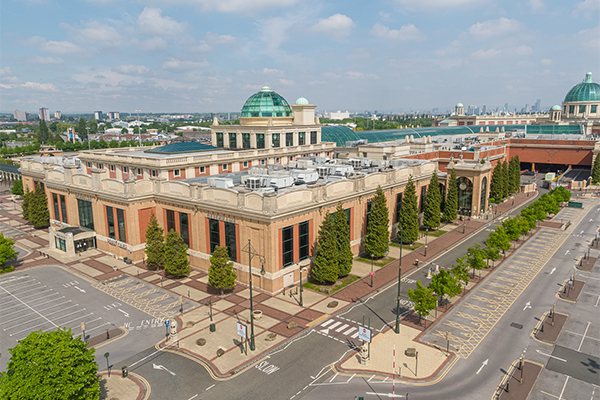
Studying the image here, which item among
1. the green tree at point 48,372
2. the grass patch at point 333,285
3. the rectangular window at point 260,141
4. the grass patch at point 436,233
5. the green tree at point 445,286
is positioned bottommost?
the grass patch at point 333,285

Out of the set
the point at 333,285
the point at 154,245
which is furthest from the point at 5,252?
the point at 333,285

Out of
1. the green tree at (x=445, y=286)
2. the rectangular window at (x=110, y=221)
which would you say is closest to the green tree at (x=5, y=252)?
the rectangular window at (x=110, y=221)

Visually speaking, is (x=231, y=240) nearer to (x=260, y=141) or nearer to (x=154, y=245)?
(x=154, y=245)

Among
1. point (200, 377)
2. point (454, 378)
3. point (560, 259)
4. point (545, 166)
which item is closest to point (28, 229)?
point (200, 377)

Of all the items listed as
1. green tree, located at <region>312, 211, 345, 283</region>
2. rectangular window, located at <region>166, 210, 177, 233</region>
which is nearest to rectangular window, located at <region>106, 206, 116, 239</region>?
rectangular window, located at <region>166, 210, 177, 233</region>

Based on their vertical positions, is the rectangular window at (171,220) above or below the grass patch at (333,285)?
above

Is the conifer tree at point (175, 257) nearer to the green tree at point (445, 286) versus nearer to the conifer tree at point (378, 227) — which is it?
the conifer tree at point (378, 227)

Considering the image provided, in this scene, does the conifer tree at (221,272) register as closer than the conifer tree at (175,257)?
Yes
